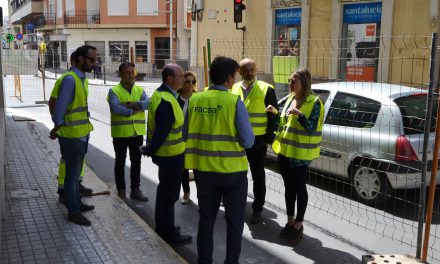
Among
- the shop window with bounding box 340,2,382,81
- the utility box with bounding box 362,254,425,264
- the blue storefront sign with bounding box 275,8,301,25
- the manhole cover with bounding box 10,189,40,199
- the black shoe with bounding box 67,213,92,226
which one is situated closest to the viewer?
the utility box with bounding box 362,254,425,264

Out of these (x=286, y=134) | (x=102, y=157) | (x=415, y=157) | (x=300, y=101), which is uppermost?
(x=300, y=101)

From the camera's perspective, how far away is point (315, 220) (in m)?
6.12

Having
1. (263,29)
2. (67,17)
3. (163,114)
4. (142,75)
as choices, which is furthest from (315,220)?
(67,17)

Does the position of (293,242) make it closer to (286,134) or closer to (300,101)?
(286,134)

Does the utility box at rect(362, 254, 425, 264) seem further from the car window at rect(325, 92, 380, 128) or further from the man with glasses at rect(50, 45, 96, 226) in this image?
the man with glasses at rect(50, 45, 96, 226)

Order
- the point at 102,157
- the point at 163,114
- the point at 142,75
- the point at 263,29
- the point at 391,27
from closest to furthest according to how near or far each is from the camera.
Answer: the point at 163,114
the point at 102,157
the point at 142,75
the point at 391,27
the point at 263,29

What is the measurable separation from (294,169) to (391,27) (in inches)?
366

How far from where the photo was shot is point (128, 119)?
644cm

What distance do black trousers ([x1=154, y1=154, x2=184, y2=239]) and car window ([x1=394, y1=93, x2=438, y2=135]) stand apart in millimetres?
2960

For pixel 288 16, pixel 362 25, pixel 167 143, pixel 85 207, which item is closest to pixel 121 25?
pixel 288 16

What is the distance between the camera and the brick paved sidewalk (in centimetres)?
455

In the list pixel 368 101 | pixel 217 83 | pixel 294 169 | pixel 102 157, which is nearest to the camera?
pixel 217 83

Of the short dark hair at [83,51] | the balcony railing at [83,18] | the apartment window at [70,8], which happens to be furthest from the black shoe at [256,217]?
the apartment window at [70,8]

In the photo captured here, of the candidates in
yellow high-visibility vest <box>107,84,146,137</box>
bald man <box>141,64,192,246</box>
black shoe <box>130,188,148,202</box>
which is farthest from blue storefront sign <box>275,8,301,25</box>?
bald man <box>141,64,192,246</box>
